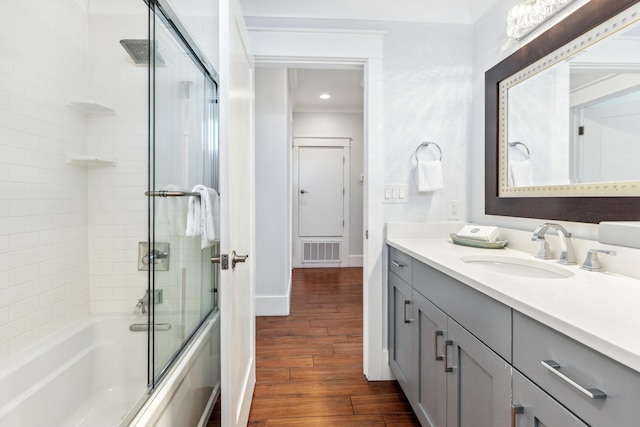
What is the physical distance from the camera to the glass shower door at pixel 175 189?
140 cm

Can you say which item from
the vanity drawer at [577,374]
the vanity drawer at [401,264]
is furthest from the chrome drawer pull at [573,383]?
the vanity drawer at [401,264]

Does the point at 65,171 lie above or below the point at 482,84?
below

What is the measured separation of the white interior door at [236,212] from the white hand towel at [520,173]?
1366 millimetres

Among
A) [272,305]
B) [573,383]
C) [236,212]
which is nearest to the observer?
[573,383]

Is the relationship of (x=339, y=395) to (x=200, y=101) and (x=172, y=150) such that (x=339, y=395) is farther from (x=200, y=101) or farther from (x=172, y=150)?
(x=200, y=101)

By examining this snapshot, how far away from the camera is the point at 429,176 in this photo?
6.35 feet

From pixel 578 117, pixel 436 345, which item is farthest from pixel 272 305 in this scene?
pixel 578 117

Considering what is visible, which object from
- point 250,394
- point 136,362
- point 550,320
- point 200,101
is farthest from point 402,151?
point 136,362

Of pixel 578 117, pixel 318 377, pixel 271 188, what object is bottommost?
pixel 318 377

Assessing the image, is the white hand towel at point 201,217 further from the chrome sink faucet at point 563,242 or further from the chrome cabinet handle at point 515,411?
the chrome sink faucet at point 563,242

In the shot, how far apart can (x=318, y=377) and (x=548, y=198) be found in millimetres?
1603

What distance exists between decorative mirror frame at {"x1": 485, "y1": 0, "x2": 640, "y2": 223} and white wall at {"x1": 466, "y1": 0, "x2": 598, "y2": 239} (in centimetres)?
5

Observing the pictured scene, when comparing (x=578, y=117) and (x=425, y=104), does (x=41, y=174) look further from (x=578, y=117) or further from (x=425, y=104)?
(x=578, y=117)

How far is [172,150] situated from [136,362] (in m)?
0.99
